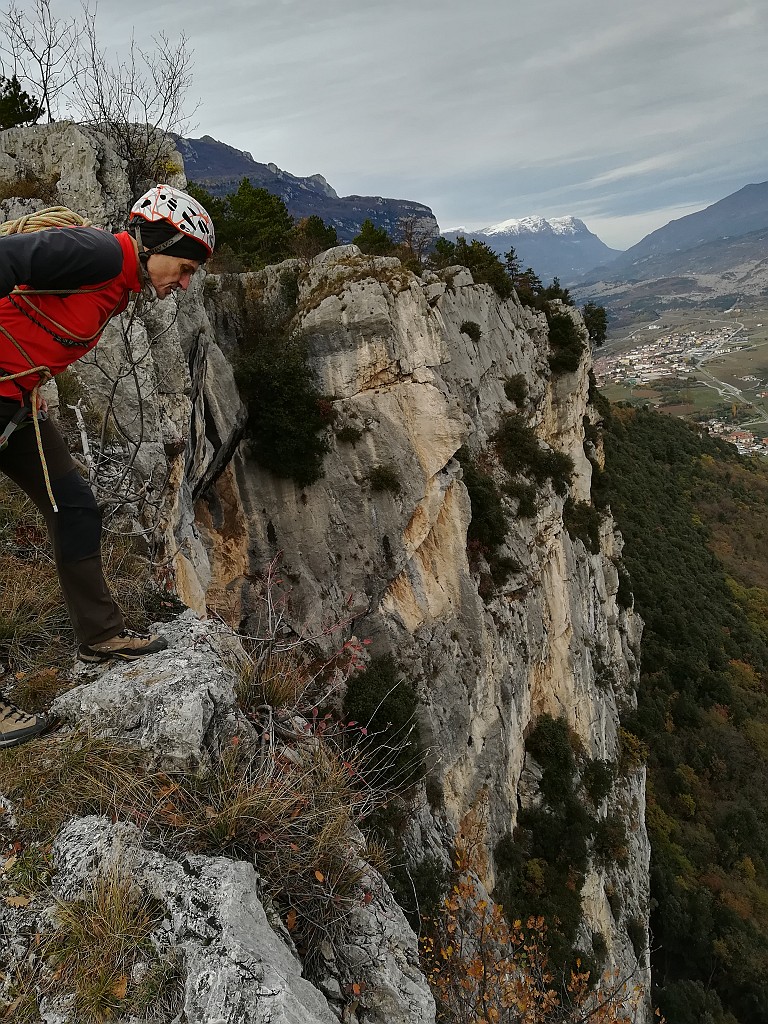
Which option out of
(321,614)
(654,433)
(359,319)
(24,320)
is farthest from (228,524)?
(654,433)

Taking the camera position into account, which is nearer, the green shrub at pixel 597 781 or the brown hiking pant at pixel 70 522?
the brown hiking pant at pixel 70 522

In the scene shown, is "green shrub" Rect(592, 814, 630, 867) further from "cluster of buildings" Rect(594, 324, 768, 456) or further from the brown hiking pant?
"cluster of buildings" Rect(594, 324, 768, 456)

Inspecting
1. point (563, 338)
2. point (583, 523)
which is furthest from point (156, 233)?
point (563, 338)

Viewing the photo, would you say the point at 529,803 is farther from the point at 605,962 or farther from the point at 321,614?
the point at 321,614

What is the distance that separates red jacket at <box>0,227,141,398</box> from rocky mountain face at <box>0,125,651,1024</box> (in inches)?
91.9

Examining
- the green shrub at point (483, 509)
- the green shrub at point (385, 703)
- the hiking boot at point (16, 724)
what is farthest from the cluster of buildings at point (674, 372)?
the hiking boot at point (16, 724)

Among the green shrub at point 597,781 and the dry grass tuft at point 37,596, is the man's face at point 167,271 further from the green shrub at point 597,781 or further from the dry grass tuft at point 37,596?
the green shrub at point 597,781

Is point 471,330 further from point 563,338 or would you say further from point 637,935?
point 637,935

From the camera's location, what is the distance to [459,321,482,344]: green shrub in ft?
80.4

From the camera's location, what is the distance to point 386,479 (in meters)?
18.4

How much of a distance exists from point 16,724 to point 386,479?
15.2 m

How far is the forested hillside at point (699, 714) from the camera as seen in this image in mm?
28969

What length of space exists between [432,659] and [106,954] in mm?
16345

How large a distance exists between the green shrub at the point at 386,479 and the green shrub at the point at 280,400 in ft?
6.15
